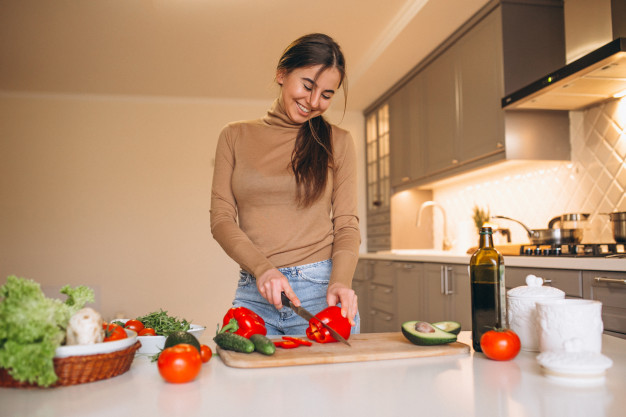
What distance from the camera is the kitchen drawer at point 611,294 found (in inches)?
73.8

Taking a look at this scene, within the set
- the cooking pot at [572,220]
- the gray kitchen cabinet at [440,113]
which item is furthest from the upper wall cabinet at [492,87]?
the cooking pot at [572,220]

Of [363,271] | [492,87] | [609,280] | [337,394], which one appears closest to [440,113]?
[492,87]

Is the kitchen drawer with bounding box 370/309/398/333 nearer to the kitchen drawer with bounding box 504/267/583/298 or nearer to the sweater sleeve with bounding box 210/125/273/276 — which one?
the kitchen drawer with bounding box 504/267/583/298

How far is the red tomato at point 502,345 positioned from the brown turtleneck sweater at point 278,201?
1.79 feet

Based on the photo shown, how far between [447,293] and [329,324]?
219 cm

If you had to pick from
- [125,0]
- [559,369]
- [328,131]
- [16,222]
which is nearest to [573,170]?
[328,131]

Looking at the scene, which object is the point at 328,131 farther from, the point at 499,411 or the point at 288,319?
the point at 499,411

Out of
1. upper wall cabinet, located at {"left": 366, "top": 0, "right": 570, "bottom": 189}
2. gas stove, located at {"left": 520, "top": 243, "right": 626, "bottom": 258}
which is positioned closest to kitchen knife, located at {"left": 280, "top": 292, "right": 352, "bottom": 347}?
gas stove, located at {"left": 520, "top": 243, "right": 626, "bottom": 258}

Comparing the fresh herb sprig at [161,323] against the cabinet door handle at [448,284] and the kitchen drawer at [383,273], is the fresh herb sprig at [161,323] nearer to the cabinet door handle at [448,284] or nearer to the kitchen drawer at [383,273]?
the cabinet door handle at [448,284]

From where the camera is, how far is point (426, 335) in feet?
3.33

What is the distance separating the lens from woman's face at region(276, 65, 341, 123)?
4.72 feet

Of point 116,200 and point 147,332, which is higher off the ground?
point 116,200

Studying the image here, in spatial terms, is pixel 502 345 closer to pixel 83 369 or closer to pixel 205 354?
pixel 205 354

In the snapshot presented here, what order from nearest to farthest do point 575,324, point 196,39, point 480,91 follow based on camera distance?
point 575,324, point 480,91, point 196,39
